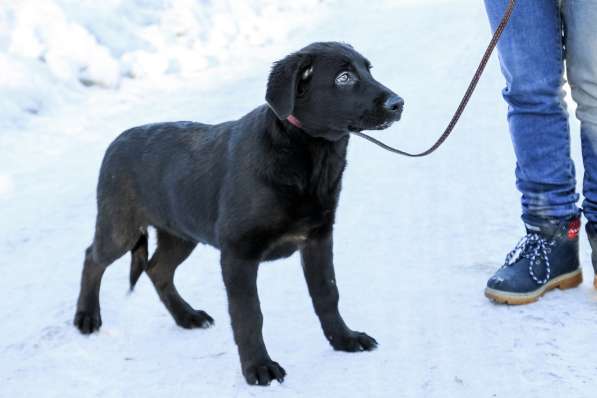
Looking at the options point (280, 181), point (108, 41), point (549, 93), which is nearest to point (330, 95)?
point (280, 181)

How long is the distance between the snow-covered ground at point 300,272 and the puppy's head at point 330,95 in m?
0.81

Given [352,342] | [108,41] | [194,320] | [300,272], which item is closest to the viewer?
[352,342]

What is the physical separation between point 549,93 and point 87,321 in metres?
2.00

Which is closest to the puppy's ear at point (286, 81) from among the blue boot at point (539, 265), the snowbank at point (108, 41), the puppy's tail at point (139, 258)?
the puppy's tail at point (139, 258)

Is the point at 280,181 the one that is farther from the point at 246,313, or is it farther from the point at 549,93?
the point at 549,93

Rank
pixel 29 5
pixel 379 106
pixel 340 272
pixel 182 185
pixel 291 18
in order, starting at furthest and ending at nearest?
pixel 291 18 → pixel 29 5 → pixel 340 272 → pixel 182 185 → pixel 379 106

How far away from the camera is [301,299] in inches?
145

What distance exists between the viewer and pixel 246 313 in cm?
300

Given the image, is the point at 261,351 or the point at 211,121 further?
the point at 211,121

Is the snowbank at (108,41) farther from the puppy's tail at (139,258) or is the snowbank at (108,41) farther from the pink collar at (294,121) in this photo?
the pink collar at (294,121)

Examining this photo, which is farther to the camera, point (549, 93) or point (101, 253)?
point (101, 253)

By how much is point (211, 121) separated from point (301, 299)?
316 centimetres

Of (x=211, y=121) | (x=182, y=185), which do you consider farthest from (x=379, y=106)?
(x=211, y=121)

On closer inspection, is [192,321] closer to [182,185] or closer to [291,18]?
[182,185]
